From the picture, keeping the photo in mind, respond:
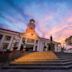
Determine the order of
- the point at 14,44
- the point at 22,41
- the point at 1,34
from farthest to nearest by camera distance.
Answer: the point at 22,41, the point at 14,44, the point at 1,34

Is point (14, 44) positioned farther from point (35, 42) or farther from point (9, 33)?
point (35, 42)

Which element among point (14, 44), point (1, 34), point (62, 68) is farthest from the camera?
point (14, 44)

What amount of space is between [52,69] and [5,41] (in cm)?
1757

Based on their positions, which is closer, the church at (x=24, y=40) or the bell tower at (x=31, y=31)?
the church at (x=24, y=40)

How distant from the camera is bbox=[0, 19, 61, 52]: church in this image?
923 inches

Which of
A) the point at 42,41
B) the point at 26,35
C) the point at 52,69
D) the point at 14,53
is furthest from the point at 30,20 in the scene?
the point at 52,69

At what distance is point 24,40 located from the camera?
27.0m

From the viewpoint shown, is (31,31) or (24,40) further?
(31,31)

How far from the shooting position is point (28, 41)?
91.2 feet

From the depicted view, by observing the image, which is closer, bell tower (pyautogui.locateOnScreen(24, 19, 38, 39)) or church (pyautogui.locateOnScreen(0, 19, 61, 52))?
church (pyautogui.locateOnScreen(0, 19, 61, 52))

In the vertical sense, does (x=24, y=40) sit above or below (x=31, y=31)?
below

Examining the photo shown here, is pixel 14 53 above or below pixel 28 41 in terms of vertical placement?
below

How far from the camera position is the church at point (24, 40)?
23.5 m

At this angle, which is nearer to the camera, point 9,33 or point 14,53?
point 14,53
